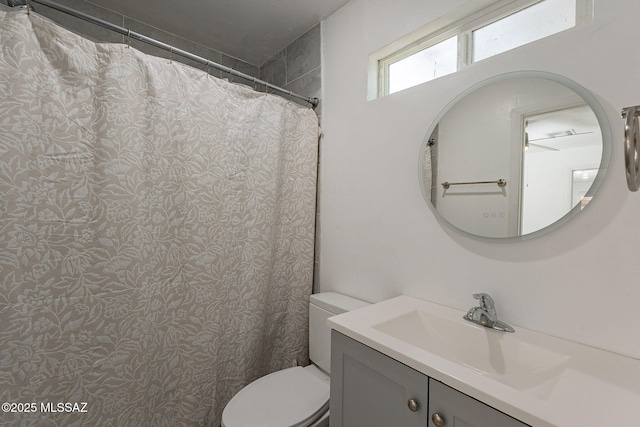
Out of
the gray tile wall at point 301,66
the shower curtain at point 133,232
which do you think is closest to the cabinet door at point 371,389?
the shower curtain at point 133,232

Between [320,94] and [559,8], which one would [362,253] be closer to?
[320,94]

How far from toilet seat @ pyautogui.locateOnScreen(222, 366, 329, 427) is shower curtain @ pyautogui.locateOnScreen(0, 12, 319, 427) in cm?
29

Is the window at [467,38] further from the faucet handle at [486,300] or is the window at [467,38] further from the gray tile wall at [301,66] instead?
the faucet handle at [486,300]

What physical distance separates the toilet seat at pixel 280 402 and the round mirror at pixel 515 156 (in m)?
0.96

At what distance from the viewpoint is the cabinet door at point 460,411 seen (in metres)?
0.59

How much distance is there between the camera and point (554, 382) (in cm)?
71

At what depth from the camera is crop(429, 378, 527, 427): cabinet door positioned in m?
0.59

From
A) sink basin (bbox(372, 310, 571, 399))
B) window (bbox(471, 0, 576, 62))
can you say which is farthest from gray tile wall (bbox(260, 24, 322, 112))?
sink basin (bbox(372, 310, 571, 399))

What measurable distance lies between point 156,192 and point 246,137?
54 cm

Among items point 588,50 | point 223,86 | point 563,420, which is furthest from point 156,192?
point 588,50

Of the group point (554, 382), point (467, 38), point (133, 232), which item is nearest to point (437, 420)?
point (554, 382)

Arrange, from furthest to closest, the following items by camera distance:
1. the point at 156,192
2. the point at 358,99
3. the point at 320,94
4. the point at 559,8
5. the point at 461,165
Answer: the point at 320,94 → the point at 358,99 → the point at 156,192 → the point at 461,165 → the point at 559,8

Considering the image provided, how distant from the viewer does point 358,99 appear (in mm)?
1487

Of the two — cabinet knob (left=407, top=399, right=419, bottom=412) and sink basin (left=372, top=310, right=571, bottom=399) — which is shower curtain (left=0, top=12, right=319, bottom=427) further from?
cabinet knob (left=407, top=399, right=419, bottom=412)
